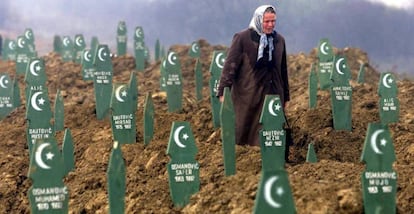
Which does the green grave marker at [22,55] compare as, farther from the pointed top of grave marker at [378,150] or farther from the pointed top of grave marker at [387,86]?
the pointed top of grave marker at [378,150]

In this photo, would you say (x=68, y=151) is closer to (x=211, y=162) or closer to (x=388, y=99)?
(x=211, y=162)

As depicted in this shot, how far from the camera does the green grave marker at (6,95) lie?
37.7ft

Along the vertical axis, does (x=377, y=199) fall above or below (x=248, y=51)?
below

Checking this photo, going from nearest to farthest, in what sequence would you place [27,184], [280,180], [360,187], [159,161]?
[280,180] → [360,187] → [159,161] → [27,184]

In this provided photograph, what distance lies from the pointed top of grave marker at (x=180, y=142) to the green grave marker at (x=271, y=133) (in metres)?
0.71

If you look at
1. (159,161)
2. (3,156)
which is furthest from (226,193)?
(3,156)

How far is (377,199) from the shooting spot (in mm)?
5535

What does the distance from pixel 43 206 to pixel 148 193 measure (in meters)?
1.31

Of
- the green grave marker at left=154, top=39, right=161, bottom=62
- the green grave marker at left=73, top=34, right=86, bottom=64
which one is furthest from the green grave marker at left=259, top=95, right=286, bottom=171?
the green grave marker at left=154, top=39, right=161, bottom=62

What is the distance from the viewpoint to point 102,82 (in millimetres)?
10414

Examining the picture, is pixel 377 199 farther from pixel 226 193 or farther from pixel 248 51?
pixel 248 51

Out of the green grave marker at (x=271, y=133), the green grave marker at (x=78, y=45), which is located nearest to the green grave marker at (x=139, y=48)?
the green grave marker at (x=78, y=45)

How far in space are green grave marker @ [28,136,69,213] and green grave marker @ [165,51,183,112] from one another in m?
5.20

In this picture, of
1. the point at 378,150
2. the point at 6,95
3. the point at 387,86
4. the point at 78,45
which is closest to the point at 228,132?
the point at 378,150
